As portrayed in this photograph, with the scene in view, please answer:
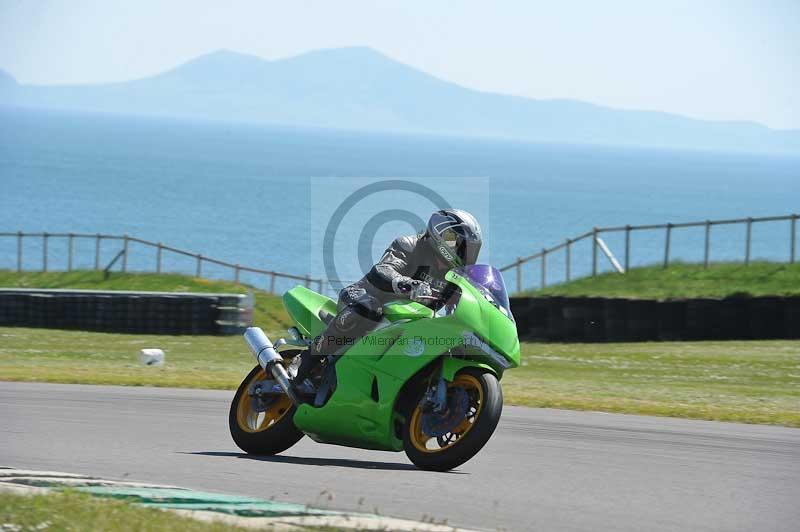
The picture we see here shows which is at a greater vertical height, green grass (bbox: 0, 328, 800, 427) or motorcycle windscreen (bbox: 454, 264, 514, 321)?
motorcycle windscreen (bbox: 454, 264, 514, 321)

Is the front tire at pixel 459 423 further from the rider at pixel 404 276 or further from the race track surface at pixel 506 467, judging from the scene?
the rider at pixel 404 276

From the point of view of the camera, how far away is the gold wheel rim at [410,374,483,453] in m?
7.54

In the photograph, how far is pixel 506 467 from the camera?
802 cm

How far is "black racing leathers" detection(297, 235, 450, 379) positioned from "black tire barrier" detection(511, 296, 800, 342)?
48.6 ft

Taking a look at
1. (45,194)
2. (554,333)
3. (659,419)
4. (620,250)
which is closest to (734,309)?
(554,333)

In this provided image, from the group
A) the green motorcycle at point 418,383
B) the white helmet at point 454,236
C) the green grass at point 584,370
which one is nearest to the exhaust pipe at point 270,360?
the green motorcycle at point 418,383

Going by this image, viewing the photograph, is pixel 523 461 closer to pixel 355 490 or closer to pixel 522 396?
pixel 355 490

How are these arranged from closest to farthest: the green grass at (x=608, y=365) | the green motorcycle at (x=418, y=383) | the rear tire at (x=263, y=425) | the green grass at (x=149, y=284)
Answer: the green motorcycle at (x=418, y=383) → the rear tire at (x=263, y=425) → the green grass at (x=608, y=365) → the green grass at (x=149, y=284)

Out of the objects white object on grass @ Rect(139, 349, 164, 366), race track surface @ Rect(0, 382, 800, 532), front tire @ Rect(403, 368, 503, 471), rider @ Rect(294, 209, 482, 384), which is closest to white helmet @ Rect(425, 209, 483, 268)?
rider @ Rect(294, 209, 482, 384)

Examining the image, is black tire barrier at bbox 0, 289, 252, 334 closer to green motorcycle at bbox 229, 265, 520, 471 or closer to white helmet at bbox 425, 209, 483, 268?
green motorcycle at bbox 229, 265, 520, 471

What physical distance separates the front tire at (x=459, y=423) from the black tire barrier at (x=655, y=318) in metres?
15.0

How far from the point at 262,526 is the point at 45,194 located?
4947 inches

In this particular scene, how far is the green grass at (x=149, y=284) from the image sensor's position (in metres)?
27.1

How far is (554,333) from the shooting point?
76.4 feet
